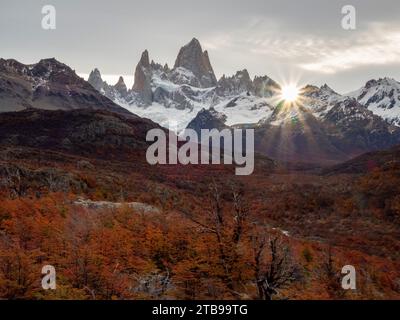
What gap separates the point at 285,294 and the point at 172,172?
285 ft

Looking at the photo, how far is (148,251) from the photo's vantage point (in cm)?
2752

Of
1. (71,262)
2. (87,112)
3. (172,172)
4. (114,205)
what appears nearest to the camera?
(71,262)

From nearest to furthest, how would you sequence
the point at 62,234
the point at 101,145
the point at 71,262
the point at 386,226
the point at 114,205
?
1. the point at 71,262
2. the point at 62,234
3. the point at 114,205
4. the point at 386,226
5. the point at 101,145

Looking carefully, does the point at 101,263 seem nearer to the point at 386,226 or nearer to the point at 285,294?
the point at 285,294

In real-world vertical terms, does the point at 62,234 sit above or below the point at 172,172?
below

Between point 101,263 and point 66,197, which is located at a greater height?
point 66,197

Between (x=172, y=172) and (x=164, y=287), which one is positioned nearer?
(x=164, y=287)

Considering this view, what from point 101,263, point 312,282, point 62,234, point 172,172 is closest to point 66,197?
point 62,234

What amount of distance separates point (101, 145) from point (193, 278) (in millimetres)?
99431

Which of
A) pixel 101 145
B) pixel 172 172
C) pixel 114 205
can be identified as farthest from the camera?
pixel 101 145

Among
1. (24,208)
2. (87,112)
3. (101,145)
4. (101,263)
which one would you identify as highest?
(87,112)

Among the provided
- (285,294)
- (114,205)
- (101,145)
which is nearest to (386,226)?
(114,205)

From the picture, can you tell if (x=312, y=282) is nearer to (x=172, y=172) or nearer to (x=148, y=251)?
(x=148, y=251)

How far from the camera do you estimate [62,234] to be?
27.3 meters
